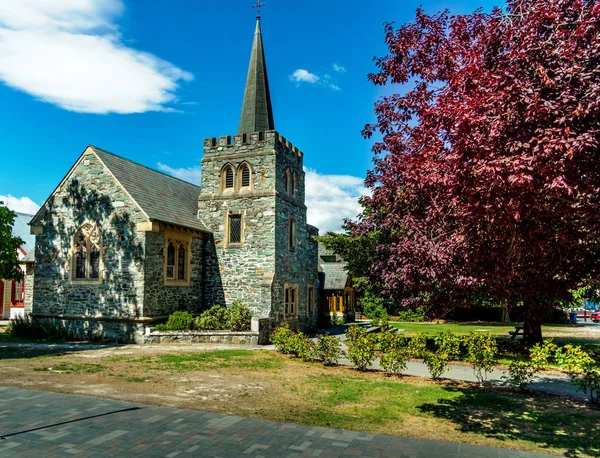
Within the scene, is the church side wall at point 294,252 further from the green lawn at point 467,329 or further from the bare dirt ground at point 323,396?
the bare dirt ground at point 323,396

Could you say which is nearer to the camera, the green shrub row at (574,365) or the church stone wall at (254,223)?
the green shrub row at (574,365)

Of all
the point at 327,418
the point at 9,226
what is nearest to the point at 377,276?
the point at 327,418

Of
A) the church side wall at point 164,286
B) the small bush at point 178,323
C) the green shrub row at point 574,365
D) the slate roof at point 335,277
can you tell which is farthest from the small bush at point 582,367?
the slate roof at point 335,277

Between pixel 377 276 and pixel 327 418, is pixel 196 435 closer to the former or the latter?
pixel 327 418

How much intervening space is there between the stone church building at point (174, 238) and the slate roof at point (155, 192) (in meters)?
0.09

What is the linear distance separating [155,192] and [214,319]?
6794 mm

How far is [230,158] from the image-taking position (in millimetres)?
22891

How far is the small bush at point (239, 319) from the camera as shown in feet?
65.5

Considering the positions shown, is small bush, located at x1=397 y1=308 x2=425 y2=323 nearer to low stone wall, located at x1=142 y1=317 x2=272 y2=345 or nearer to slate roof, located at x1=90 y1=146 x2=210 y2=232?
slate roof, located at x1=90 y1=146 x2=210 y2=232

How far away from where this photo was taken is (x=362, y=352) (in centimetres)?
1265

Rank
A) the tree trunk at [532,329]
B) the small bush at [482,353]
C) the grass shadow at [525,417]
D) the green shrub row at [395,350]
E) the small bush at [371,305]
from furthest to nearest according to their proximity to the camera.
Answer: the small bush at [371,305], the tree trunk at [532,329], the green shrub row at [395,350], the small bush at [482,353], the grass shadow at [525,417]

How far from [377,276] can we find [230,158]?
9.37 meters

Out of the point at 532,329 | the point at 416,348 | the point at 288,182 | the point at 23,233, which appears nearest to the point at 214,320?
the point at 288,182

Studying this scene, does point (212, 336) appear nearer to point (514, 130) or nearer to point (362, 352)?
point (362, 352)
